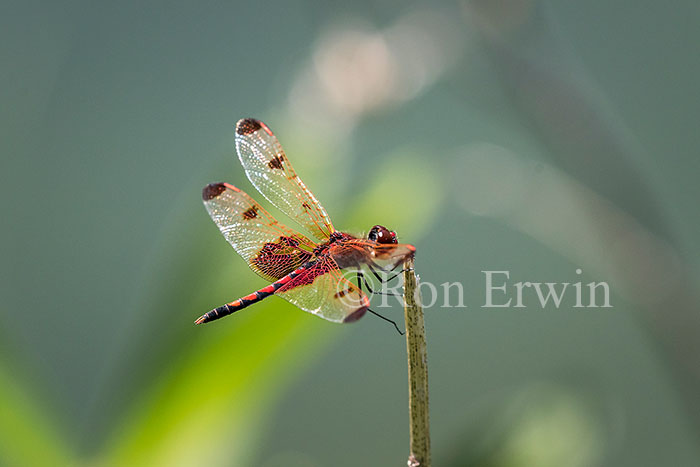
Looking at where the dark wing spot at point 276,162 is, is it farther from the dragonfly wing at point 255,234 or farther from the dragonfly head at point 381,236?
the dragonfly head at point 381,236

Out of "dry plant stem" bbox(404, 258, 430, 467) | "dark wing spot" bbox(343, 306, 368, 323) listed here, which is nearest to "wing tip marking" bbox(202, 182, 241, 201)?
"dark wing spot" bbox(343, 306, 368, 323)

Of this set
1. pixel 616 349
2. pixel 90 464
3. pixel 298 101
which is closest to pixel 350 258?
pixel 90 464

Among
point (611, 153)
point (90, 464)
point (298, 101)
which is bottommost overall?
point (90, 464)

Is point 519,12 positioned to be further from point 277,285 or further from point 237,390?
point 237,390

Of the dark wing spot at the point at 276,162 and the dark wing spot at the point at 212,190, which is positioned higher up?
the dark wing spot at the point at 276,162

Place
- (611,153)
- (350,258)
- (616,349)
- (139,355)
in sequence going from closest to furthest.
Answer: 1. (350,258)
2. (139,355)
3. (611,153)
4. (616,349)

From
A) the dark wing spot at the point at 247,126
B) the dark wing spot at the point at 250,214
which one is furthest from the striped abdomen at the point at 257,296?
the dark wing spot at the point at 247,126


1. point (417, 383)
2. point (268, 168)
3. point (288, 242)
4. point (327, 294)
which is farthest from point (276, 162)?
point (417, 383)
